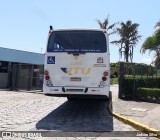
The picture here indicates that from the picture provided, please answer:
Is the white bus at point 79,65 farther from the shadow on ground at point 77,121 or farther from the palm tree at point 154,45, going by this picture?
the palm tree at point 154,45

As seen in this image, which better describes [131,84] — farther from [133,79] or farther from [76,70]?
[76,70]

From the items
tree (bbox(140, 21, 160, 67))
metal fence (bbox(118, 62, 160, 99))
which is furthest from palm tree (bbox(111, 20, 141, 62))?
metal fence (bbox(118, 62, 160, 99))

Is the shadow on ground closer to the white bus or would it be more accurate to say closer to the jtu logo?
the white bus

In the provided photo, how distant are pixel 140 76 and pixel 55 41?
7.96 metres

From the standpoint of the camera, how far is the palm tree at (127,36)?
179 feet

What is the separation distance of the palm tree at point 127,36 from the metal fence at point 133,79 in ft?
117

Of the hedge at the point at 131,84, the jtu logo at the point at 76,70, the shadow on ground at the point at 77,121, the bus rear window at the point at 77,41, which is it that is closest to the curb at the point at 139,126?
the shadow on ground at the point at 77,121

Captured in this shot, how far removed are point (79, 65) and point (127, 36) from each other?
45092 millimetres

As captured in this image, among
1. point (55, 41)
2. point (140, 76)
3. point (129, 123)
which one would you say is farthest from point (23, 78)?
point (129, 123)

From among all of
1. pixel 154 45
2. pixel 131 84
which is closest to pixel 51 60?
pixel 131 84

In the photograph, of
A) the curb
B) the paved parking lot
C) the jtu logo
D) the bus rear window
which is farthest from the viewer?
Result: the bus rear window

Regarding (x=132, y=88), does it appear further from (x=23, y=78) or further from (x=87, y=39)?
(x=23, y=78)

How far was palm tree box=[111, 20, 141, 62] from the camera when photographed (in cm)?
5466

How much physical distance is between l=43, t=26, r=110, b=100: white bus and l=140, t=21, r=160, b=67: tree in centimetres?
2203
